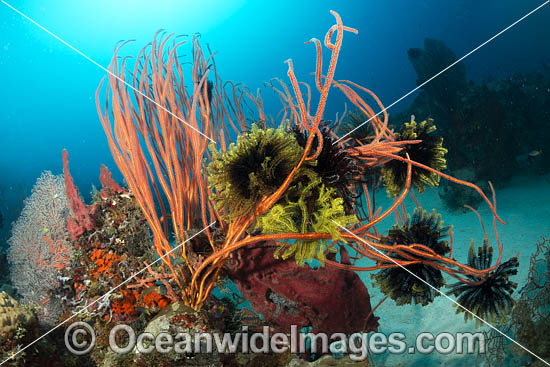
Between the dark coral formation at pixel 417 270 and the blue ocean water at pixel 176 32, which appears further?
the blue ocean water at pixel 176 32

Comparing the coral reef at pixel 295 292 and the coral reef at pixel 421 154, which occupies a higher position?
Result: the coral reef at pixel 421 154

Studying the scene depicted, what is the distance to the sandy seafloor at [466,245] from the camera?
3693 mm

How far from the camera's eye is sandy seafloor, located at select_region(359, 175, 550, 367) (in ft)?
12.1

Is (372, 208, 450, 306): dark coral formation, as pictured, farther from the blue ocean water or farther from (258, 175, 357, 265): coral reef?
the blue ocean water

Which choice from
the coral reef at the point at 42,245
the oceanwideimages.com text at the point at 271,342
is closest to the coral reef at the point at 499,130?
the oceanwideimages.com text at the point at 271,342

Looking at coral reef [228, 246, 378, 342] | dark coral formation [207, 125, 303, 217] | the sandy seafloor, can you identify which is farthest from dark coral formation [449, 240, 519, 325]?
dark coral formation [207, 125, 303, 217]

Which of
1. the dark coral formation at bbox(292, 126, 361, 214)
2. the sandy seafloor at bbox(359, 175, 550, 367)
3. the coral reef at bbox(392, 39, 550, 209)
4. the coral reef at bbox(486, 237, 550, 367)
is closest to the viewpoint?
the dark coral formation at bbox(292, 126, 361, 214)

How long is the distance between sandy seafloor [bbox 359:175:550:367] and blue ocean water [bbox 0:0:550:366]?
125ft

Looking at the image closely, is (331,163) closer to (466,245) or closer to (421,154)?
(421,154)

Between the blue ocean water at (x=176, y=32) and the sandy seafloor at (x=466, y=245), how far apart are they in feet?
125

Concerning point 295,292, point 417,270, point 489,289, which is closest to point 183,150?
point 295,292

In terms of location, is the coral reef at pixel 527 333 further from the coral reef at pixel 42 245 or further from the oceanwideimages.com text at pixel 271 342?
the coral reef at pixel 42 245

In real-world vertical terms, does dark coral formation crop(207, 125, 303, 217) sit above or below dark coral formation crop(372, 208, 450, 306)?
above

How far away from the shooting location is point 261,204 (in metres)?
1.84
